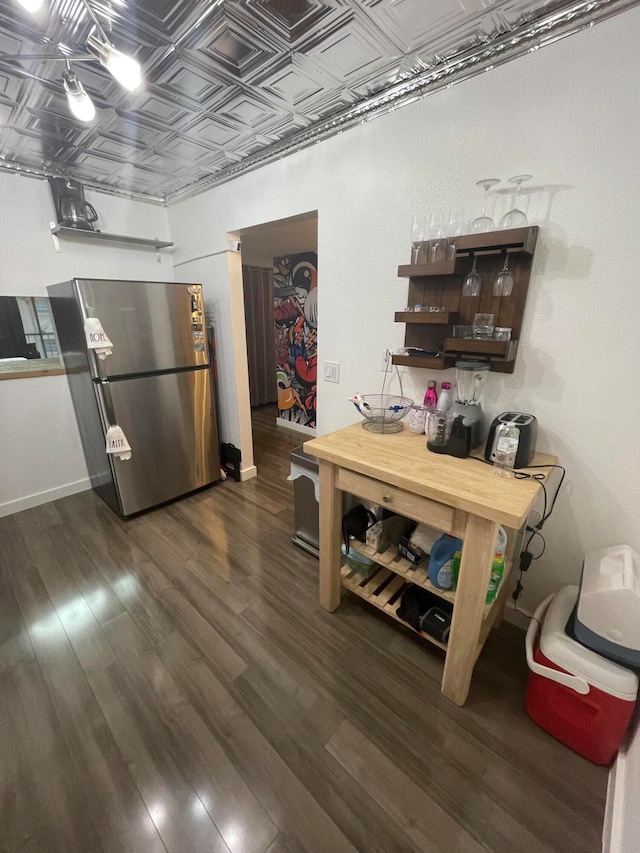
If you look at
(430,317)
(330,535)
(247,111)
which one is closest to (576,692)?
(330,535)

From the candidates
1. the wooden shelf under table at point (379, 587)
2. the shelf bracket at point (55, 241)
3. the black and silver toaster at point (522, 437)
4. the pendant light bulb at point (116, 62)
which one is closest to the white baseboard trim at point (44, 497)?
the shelf bracket at point (55, 241)

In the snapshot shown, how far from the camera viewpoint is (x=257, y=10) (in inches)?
42.4

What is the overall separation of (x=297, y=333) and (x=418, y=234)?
264 centimetres

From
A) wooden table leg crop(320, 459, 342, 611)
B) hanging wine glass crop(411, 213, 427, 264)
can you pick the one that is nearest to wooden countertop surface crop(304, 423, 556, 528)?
wooden table leg crop(320, 459, 342, 611)

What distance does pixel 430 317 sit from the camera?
138 centimetres

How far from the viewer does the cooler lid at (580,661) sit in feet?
3.17

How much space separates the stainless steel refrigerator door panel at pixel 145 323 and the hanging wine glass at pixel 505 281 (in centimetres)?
196

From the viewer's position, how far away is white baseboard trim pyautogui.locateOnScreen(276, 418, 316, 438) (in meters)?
4.05

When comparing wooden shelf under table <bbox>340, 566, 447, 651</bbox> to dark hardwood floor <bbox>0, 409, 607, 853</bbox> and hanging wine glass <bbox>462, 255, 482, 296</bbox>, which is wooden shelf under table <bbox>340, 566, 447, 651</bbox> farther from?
hanging wine glass <bbox>462, 255, 482, 296</bbox>

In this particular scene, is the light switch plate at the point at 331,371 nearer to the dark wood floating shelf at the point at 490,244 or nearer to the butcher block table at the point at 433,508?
the butcher block table at the point at 433,508

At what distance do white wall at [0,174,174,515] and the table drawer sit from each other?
2473 millimetres

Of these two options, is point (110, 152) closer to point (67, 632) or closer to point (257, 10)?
point (257, 10)

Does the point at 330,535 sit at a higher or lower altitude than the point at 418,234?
lower

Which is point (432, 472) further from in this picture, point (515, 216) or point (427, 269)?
point (515, 216)
